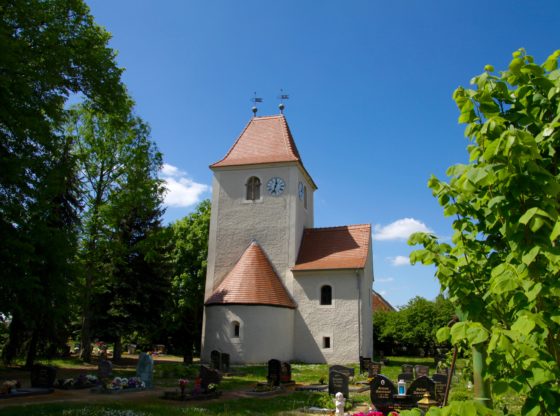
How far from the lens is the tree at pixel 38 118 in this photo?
12680mm

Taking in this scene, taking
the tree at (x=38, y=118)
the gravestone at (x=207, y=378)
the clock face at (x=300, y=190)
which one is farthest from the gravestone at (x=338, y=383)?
the clock face at (x=300, y=190)

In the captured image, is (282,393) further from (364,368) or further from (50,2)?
(50,2)

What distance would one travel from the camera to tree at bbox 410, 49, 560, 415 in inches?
90.7

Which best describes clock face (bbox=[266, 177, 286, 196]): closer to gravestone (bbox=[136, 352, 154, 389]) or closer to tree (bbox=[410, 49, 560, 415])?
gravestone (bbox=[136, 352, 154, 389])

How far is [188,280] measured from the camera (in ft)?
112

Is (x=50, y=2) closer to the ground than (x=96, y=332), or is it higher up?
higher up

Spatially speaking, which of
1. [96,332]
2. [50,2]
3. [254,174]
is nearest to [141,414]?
[50,2]

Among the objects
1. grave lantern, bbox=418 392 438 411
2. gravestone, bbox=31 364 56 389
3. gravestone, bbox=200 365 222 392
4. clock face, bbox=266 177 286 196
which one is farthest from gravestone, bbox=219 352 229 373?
grave lantern, bbox=418 392 438 411

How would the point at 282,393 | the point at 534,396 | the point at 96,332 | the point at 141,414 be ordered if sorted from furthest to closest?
the point at 96,332 → the point at 282,393 → the point at 141,414 → the point at 534,396

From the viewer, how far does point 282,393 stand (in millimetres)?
15148

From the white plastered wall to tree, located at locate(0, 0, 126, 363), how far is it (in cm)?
914

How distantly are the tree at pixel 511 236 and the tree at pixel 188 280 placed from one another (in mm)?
30681

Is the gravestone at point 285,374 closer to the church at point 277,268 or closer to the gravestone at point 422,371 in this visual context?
the gravestone at point 422,371

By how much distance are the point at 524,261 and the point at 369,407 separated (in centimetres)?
1105
